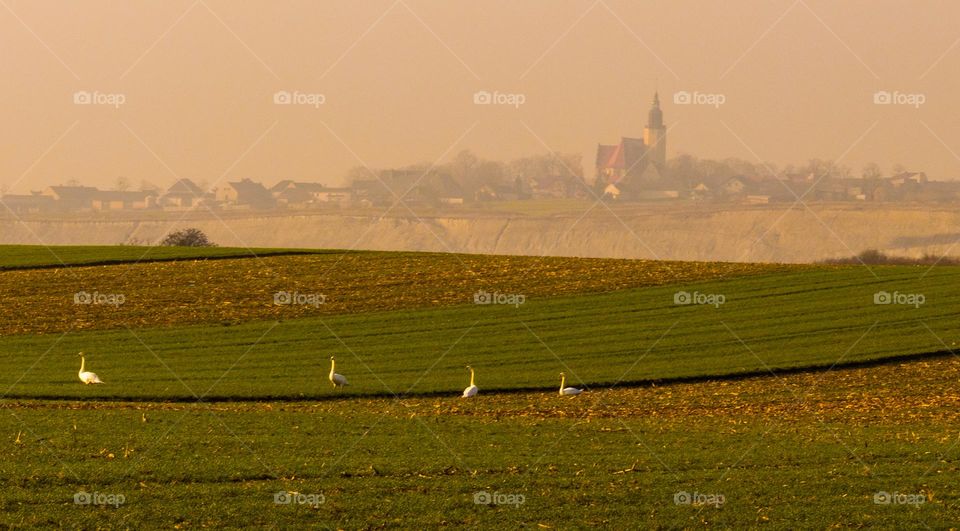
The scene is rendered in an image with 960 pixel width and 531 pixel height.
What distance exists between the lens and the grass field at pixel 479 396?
19.0 meters

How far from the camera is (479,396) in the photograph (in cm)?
3491

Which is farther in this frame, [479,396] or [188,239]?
[188,239]

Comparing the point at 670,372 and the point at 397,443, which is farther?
the point at 670,372

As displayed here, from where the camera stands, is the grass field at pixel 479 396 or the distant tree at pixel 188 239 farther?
the distant tree at pixel 188 239

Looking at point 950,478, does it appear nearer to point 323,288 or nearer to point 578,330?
point 578,330

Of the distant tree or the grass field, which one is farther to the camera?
the distant tree

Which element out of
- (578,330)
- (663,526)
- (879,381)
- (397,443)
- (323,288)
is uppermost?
(323,288)

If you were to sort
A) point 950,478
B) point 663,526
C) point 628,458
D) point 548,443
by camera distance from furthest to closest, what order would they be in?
point 548,443 < point 628,458 < point 950,478 < point 663,526

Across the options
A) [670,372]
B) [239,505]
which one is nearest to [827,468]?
[239,505]

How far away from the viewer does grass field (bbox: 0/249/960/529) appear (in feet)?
62.5

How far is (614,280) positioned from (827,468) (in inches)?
1484

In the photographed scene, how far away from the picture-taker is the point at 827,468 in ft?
72.7

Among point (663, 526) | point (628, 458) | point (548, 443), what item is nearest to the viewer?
point (663, 526)

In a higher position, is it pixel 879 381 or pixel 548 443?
pixel 879 381
